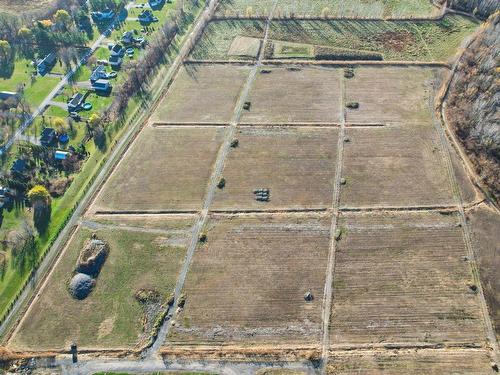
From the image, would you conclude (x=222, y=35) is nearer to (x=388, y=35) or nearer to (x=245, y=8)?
(x=245, y=8)

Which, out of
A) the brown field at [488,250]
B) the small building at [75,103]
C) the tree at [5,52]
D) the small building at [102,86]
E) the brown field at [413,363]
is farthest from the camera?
the tree at [5,52]

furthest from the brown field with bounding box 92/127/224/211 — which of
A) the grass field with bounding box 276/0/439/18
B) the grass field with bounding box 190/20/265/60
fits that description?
the grass field with bounding box 276/0/439/18

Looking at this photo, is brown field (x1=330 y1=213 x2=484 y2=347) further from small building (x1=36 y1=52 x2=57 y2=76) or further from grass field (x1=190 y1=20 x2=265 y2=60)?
small building (x1=36 y1=52 x2=57 y2=76)

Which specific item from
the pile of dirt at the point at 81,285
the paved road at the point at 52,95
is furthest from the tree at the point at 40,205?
the paved road at the point at 52,95

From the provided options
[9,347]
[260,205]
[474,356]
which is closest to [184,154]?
[260,205]

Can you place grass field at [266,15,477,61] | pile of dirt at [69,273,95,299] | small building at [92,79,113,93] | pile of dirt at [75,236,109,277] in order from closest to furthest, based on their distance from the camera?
pile of dirt at [69,273,95,299] → pile of dirt at [75,236,109,277] → small building at [92,79,113,93] → grass field at [266,15,477,61]

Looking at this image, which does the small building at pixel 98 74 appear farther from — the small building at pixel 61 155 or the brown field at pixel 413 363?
the brown field at pixel 413 363

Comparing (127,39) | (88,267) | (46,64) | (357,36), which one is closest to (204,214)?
(88,267)

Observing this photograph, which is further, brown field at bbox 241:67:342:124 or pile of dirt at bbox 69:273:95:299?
brown field at bbox 241:67:342:124
